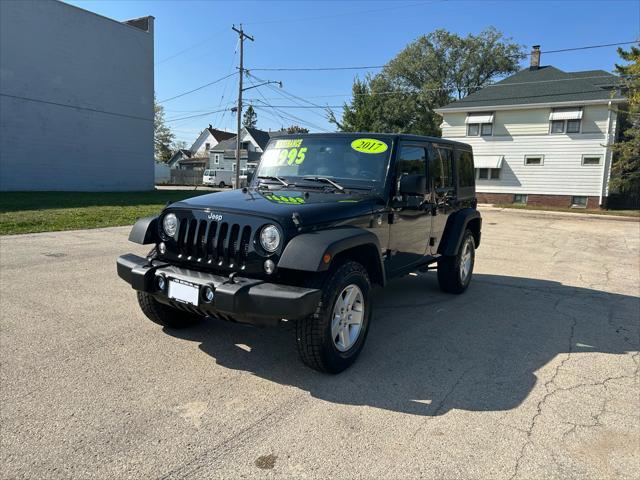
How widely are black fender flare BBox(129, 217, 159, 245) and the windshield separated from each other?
4.44 ft

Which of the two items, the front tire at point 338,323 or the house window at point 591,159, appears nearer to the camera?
the front tire at point 338,323

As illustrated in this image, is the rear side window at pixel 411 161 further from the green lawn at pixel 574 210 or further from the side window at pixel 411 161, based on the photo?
the green lawn at pixel 574 210

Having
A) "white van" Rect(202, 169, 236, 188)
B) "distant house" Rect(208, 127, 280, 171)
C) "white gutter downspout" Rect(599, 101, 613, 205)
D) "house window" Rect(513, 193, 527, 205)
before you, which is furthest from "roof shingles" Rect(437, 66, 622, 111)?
"distant house" Rect(208, 127, 280, 171)

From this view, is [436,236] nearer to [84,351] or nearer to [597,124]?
[84,351]

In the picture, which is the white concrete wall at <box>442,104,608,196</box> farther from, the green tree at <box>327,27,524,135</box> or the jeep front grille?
the jeep front grille

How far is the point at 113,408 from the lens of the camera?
2.91 meters

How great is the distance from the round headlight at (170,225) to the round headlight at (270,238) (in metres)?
0.85

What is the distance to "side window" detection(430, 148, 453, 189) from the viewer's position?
5.29 metres

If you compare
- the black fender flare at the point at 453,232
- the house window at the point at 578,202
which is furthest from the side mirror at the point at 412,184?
the house window at the point at 578,202

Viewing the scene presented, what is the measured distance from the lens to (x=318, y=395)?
320cm

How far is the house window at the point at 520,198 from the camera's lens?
26.0 meters

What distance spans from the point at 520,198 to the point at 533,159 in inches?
88.6

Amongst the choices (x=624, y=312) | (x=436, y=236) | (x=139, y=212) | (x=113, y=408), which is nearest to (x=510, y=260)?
(x=624, y=312)

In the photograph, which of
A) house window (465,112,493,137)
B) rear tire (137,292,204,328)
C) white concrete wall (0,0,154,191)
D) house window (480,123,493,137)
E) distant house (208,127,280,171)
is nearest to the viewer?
rear tire (137,292,204,328)
